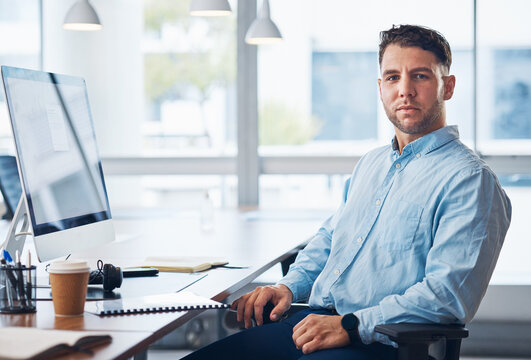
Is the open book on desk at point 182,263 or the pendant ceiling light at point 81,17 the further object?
the pendant ceiling light at point 81,17

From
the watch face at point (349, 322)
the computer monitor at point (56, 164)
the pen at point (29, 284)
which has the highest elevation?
the computer monitor at point (56, 164)

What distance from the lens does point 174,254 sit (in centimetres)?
252

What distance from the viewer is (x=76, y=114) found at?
2061 millimetres

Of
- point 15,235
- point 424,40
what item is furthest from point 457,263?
point 15,235

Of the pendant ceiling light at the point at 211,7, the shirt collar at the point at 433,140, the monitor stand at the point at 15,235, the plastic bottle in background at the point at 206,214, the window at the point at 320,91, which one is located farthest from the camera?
the window at the point at 320,91

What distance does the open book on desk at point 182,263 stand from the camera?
82.7 inches

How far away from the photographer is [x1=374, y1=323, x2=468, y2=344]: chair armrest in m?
1.55

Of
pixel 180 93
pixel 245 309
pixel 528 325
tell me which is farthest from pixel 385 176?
pixel 180 93

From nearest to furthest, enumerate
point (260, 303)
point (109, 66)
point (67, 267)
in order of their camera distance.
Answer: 1. point (67, 267)
2. point (260, 303)
3. point (109, 66)

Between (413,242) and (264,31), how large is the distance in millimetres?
2581

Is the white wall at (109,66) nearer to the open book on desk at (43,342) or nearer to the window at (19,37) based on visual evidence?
the window at (19,37)

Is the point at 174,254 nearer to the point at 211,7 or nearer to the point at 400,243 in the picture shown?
the point at 400,243

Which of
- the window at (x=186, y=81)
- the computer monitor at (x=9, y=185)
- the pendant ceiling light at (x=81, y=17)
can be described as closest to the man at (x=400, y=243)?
the computer monitor at (x=9, y=185)

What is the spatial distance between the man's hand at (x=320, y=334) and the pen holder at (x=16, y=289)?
25.0 inches
